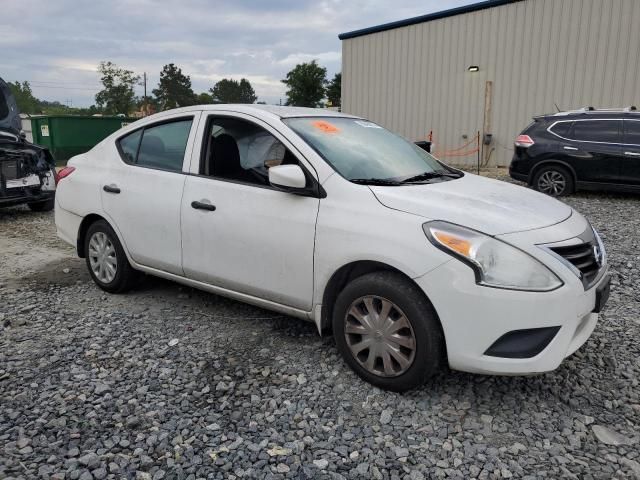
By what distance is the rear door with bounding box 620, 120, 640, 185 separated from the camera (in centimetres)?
889

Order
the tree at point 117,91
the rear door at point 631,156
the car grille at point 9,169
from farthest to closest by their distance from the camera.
Answer: 1. the tree at point 117,91
2. the rear door at point 631,156
3. the car grille at point 9,169

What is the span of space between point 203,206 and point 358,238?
49.3 inches

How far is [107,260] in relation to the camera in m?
4.51

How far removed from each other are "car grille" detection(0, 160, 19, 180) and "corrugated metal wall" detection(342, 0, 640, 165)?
12203 mm

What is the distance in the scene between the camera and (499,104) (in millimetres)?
15594

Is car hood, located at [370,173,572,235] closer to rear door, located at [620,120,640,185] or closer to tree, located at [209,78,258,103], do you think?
rear door, located at [620,120,640,185]

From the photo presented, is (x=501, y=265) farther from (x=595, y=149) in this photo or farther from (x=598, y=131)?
(x=598, y=131)

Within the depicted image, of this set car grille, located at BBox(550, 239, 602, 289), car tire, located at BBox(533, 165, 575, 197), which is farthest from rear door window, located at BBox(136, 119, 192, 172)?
car tire, located at BBox(533, 165, 575, 197)

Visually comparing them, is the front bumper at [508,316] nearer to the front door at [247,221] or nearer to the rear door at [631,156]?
the front door at [247,221]

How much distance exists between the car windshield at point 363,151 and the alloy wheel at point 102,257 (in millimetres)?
1981

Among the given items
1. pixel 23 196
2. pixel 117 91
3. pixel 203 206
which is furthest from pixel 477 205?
pixel 117 91

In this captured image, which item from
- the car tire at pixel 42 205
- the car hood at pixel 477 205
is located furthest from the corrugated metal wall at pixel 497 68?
the car hood at pixel 477 205

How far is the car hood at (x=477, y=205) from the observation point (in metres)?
2.75

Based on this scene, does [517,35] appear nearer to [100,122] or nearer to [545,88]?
[545,88]
